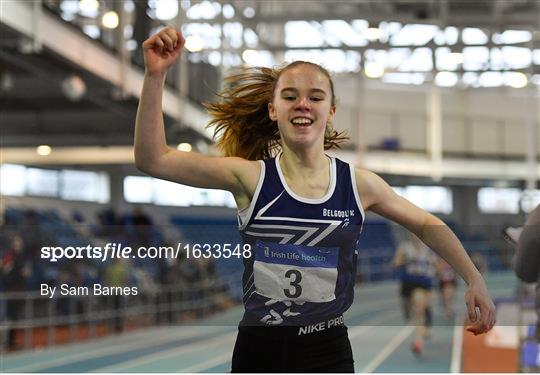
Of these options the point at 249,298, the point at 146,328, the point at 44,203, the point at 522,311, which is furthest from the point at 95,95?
the point at 249,298

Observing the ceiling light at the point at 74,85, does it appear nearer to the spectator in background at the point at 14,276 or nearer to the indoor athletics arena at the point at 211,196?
the indoor athletics arena at the point at 211,196

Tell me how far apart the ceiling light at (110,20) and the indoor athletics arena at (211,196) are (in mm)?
13

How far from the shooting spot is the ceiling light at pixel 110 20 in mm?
7299

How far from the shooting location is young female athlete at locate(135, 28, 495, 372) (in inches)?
112

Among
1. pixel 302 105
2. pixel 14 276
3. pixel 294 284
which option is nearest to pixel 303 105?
pixel 302 105

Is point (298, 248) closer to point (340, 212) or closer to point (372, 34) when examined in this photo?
point (340, 212)

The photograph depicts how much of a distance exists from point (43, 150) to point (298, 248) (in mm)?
8495

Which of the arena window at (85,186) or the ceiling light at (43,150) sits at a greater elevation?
the ceiling light at (43,150)

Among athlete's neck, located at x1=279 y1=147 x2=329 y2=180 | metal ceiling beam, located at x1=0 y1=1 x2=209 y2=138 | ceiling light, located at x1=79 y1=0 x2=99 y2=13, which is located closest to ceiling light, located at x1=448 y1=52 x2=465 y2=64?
metal ceiling beam, located at x1=0 y1=1 x2=209 y2=138

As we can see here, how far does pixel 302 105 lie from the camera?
113 inches

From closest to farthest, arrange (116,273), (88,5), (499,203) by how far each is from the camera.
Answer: (116,273) < (88,5) < (499,203)

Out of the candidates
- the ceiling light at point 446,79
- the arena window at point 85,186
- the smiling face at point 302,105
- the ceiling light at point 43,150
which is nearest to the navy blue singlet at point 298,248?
the smiling face at point 302,105

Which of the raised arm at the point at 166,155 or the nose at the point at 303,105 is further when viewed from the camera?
the nose at the point at 303,105

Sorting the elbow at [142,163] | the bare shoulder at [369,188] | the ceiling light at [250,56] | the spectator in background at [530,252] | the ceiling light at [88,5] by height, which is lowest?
the spectator in background at [530,252]
